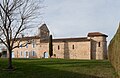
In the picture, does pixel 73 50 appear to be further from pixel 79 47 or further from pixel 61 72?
pixel 61 72

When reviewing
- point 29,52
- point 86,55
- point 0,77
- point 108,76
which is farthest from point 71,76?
point 29,52

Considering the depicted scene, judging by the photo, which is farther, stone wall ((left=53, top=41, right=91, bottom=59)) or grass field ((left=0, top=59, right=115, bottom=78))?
stone wall ((left=53, top=41, right=91, bottom=59))

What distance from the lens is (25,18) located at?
2480cm

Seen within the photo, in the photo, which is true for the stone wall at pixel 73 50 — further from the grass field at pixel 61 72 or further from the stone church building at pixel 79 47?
the grass field at pixel 61 72

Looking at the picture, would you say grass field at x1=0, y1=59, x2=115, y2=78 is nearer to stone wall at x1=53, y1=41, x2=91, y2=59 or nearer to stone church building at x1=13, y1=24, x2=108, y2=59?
stone church building at x1=13, y1=24, x2=108, y2=59

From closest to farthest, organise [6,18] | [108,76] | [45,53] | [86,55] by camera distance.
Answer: [108,76] < [6,18] < [86,55] < [45,53]

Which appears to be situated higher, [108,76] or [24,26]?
[24,26]

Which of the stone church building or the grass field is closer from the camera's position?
the grass field

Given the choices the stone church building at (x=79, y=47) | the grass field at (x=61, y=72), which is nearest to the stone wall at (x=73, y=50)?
the stone church building at (x=79, y=47)

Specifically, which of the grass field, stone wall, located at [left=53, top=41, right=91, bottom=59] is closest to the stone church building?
stone wall, located at [left=53, top=41, right=91, bottom=59]

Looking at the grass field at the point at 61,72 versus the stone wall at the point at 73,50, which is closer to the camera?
the grass field at the point at 61,72

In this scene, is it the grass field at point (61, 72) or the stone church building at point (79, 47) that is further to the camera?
the stone church building at point (79, 47)

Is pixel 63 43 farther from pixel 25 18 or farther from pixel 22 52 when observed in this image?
pixel 25 18

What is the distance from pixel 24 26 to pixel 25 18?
30.8 inches
